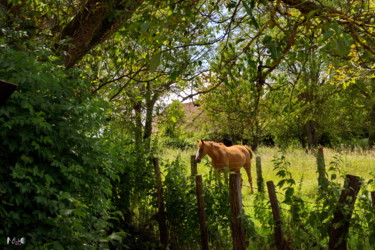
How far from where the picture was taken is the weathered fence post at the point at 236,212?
193 inches

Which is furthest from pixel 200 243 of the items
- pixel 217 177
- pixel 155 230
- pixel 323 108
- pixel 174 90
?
pixel 323 108

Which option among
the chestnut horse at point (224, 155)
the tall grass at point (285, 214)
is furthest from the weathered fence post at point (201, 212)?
the chestnut horse at point (224, 155)

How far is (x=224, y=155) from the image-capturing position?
1183 centimetres

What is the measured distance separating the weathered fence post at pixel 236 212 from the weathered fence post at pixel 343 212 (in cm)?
96

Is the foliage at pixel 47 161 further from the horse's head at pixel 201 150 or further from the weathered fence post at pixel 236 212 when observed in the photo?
the horse's head at pixel 201 150

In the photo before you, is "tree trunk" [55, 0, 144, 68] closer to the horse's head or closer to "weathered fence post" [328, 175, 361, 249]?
"weathered fence post" [328, 175, 361, 249]

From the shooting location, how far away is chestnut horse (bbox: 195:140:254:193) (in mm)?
11195

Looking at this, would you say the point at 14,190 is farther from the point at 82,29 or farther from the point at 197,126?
the point at 197,126

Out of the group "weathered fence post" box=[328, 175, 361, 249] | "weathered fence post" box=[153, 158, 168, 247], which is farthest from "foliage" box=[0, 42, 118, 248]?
"weathered fence post" box=[328, 175, 361, 249]

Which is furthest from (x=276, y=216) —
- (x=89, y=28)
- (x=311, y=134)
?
(x=311, y=134)

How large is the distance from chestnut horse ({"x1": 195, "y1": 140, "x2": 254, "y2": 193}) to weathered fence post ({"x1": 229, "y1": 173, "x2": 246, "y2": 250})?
5508mm

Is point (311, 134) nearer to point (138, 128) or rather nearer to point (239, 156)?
point (239, 156)

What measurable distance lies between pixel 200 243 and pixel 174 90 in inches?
225

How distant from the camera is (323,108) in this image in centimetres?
2506
